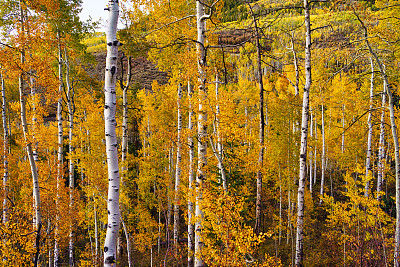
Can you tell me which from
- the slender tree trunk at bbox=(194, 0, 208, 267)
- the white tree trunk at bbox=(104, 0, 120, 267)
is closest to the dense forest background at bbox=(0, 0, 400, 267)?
the slender tree trunk at bbox=(194, 0, 208, 267)

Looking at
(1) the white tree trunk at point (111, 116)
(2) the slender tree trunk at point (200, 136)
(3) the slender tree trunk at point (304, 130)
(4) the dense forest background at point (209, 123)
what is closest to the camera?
(1) the white tree trunk at point (111, 116)

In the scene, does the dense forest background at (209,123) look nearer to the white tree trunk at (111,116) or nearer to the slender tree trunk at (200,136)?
the slender tree trunk at (200,136)

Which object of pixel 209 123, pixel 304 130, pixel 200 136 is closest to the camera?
pixel 200 136

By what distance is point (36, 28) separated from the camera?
6629 mm

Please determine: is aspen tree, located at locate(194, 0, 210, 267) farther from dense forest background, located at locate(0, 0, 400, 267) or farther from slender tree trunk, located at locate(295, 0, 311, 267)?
slender tree trunk, located at locate(295, 0, 311, 267)

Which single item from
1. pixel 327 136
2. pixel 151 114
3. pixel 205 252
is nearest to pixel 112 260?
pixel 205 252

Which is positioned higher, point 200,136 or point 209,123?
point 209,123

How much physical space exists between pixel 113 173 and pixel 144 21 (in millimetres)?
7578

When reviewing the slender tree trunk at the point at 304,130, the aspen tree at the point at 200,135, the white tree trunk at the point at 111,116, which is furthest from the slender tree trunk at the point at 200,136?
the slender tree trunk at the point at 304,130

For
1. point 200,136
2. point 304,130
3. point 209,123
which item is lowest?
point 200,136

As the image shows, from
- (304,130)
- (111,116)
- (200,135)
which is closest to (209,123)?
(200,135)

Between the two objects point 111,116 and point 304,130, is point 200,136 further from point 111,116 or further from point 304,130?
point 304,130

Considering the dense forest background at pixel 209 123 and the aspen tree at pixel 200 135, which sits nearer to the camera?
the aspen tree at pixel 200 135

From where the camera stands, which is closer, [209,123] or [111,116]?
[111,116]
